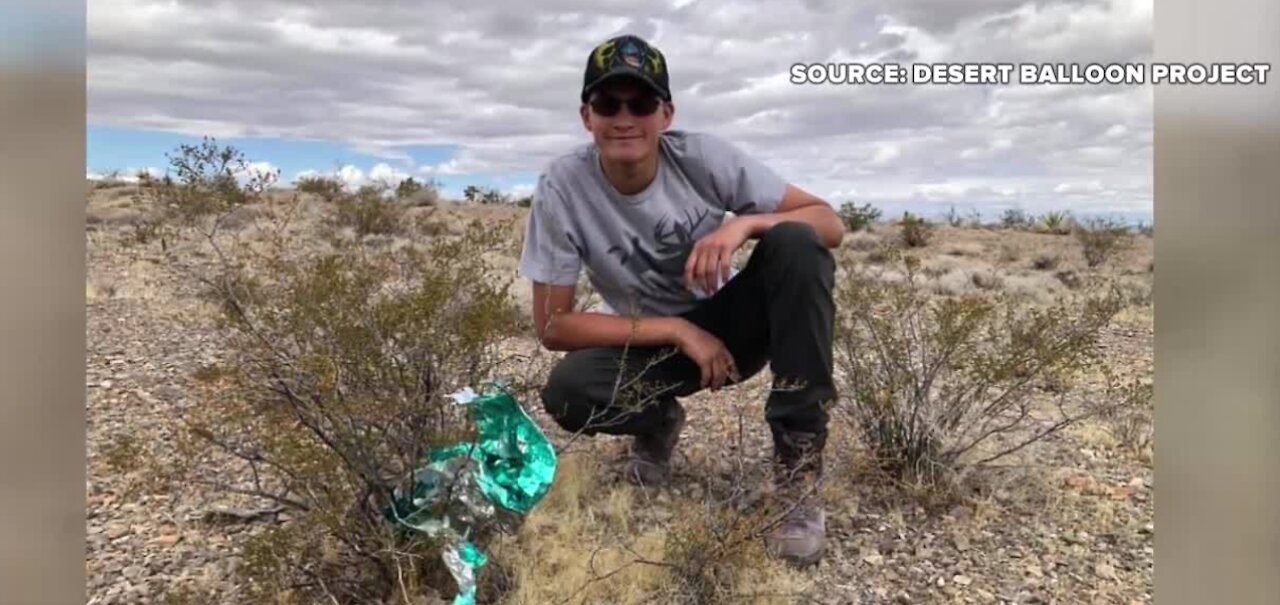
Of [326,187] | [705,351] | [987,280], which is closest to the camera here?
[705,351]

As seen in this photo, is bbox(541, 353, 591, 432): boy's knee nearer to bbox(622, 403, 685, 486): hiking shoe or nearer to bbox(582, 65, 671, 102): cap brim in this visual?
bbox(622, 403, 685, 486): hiking shoe

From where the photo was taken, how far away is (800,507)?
2.10 m

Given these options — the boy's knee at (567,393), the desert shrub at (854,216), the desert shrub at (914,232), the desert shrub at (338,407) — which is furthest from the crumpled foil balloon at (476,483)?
the desert shrub at (914,232)

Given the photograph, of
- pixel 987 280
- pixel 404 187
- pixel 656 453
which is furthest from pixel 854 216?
pixel 656 453

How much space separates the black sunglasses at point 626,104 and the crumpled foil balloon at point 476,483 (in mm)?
679

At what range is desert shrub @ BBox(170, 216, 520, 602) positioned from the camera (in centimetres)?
179

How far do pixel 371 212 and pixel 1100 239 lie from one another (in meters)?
5.45

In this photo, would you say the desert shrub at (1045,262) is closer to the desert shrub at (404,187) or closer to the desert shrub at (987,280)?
the desert shrub at (987,280)

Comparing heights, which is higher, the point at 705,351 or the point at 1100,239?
the point at 1100,239

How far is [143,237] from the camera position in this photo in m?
2.23

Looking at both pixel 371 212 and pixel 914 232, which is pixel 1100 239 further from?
pixel 371 212

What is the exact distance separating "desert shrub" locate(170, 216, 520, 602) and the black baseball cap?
0.54 m

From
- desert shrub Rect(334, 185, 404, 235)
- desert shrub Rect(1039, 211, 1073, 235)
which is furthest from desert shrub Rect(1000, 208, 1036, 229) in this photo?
desert shrub Rect(334, 185, 404, 235)

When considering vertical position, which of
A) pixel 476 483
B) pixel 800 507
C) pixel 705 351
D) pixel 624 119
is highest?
pixel 624 119
